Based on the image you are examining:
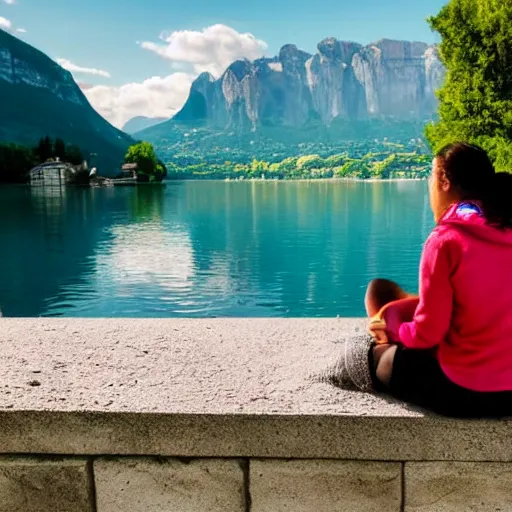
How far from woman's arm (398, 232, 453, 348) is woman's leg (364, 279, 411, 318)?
2.12ft

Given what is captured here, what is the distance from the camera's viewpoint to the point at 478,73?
26.5m

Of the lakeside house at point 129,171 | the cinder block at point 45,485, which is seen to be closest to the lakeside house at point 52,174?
the lakeside house at point 129,171

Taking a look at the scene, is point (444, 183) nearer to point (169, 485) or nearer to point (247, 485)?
point (247, 485)

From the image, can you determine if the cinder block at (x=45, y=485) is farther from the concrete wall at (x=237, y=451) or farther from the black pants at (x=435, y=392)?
the black pants at (x=435, y=392)

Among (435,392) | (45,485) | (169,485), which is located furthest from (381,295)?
(45,485)

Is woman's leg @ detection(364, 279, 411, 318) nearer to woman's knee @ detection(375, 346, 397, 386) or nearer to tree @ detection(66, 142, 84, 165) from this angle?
woman's knee @ detection(375, 346, 397, 386)

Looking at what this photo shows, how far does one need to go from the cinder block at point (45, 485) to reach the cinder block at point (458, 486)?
1.53 meters

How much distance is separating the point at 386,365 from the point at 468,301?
0.55m

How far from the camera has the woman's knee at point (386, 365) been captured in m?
3.28

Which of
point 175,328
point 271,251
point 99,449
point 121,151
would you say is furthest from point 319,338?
point 121,151

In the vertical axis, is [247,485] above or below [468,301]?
below

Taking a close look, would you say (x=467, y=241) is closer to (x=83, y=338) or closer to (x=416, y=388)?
(x=416, y=388)

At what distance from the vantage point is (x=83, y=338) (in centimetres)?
453

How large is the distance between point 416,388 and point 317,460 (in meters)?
0.56
